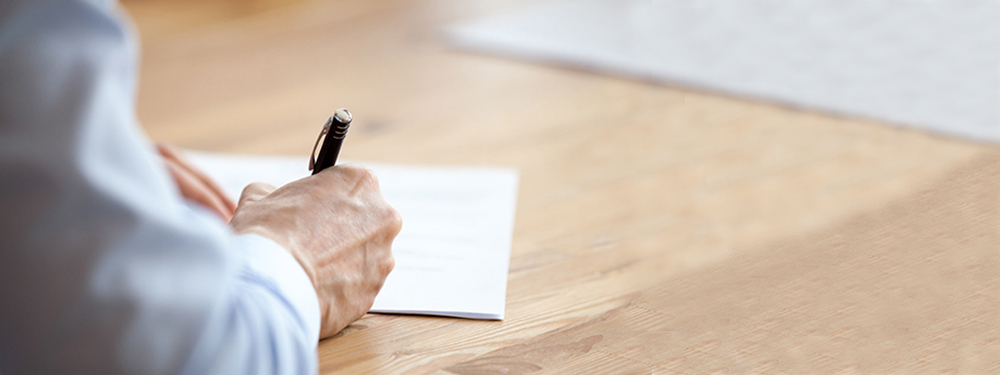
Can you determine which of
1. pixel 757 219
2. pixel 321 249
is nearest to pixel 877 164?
pixel 757 219

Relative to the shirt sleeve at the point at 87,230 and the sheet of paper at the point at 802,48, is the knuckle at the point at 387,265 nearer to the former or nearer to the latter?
the shirt sleeve at the point at 87,230

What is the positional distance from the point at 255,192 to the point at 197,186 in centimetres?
18

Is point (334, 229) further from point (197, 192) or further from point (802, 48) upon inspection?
point (802, 48)

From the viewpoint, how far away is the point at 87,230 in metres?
0.40

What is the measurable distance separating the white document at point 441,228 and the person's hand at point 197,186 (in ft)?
0.16

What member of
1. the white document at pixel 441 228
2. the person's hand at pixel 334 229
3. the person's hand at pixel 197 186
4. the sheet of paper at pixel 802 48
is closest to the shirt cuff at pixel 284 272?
the person's hand at pixel 334 229

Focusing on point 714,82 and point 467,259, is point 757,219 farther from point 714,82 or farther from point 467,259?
point 714,82

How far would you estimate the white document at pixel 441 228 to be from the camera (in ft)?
2.19

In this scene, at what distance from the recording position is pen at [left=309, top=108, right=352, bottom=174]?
2.00 feet

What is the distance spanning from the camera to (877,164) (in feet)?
2.82

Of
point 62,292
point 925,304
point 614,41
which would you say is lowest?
point 614,41

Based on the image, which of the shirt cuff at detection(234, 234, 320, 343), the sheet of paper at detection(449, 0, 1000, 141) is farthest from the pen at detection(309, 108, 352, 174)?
the sheet of paper at detection(449, 0, 1000, 141)

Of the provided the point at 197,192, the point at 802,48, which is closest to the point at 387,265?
the point at 197,192

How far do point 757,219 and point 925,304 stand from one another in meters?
0.18
